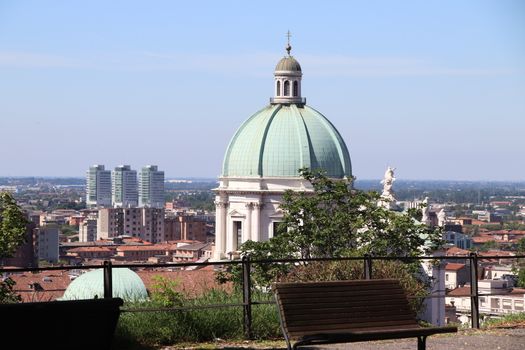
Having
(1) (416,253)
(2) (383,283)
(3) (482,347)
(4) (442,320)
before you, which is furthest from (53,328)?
(4) (442,320)

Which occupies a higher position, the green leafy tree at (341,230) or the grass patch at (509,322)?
the green leafy tree at (341,230)

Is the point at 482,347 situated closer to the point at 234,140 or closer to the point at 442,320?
the point at 442,320

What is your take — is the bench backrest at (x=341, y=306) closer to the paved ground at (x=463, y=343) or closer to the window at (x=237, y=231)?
the paved ground at (x=463, y=343)

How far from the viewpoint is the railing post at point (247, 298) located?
13180mm

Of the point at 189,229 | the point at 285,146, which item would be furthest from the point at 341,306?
the point at 189,229

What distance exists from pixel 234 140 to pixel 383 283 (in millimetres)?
49077

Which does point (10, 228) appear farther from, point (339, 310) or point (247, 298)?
point (339, 310)

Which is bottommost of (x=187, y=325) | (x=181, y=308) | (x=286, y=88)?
(x=187, y=325)

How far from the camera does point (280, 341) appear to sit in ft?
43.9

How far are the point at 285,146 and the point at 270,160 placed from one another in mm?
1066

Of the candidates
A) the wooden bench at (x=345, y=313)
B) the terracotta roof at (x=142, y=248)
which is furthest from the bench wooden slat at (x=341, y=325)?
the terracotta roof at (x=142, y=248)

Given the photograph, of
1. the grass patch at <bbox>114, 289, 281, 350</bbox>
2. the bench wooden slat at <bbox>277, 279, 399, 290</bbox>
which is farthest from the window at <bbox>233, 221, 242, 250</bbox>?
the bench wooden slat at <bbox>277, 279, 399, 290</bbox>

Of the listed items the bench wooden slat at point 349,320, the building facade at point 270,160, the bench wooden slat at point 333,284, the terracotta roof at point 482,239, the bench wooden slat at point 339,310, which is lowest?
the terracotta roof at point 482,239

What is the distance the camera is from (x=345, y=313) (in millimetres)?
11195
